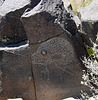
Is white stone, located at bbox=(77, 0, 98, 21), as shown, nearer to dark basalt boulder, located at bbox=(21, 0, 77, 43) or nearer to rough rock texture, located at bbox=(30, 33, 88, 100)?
dark basalt boulder, located at bbox=(21, 0, 77, 43)

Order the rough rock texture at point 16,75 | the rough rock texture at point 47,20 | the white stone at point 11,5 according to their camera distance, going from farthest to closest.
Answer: the white stone at point 11,5 < the rough rock texture at point 16,75 < the rough rock texture at point 47,20

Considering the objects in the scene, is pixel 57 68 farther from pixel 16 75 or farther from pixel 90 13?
pixel 90 13

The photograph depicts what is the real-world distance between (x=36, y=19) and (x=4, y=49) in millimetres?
930

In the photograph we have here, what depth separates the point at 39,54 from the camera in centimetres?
344

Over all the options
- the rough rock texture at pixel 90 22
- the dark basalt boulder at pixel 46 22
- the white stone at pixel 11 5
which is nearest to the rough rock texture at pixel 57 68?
the dark basalt boulder at pixel 46 22

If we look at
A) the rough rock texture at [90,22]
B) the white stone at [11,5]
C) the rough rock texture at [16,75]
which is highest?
the white stone at [11,5]

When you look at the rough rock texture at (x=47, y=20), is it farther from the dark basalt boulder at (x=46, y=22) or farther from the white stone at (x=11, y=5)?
the white stone at (x=11, y=5)

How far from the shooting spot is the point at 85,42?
3.44m

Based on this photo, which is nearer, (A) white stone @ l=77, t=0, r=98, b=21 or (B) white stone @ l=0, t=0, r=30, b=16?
(A) white stone @ l=77, t=0, r=98, b=21

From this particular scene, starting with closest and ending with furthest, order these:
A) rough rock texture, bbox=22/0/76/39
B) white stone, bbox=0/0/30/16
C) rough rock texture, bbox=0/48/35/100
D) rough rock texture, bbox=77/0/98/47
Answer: rough rock texture, bbox=77/0/98/47 < rough rock texture, bbox=22/0/76/39 < rough rock texture, bbox=0/48/35/100 < white stone, bbox=0/0/30/16

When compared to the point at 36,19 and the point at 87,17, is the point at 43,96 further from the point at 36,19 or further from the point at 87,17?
the point at 87,17

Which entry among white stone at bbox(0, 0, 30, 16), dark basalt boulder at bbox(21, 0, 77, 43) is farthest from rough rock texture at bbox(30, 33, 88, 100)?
white stone at bbox(0, 0, 30, 16)

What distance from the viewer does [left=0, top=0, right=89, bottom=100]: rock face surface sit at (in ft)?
10.7

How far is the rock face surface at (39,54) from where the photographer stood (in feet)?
10.7
